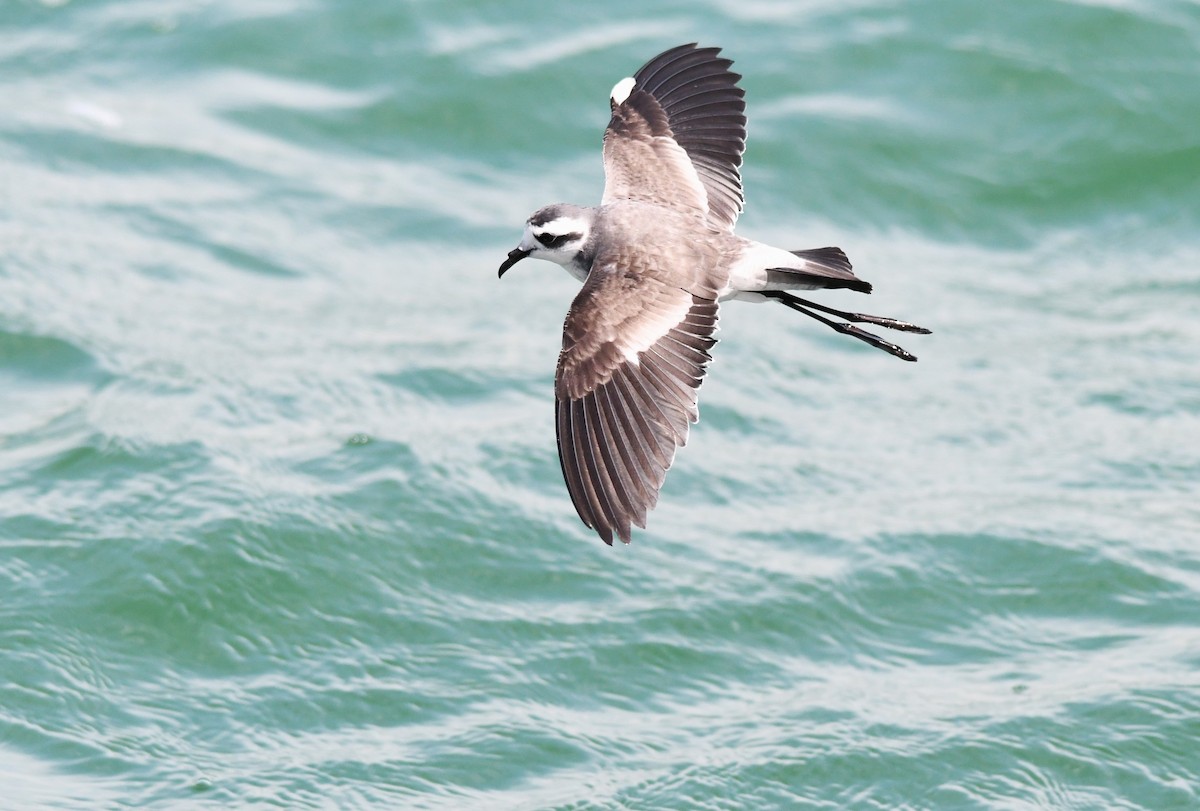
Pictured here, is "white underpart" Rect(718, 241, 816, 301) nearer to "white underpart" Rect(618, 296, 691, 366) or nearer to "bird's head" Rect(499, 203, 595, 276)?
"white underpart" Rect(618, 296, 691, 366)

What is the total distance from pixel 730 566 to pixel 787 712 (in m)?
1.20

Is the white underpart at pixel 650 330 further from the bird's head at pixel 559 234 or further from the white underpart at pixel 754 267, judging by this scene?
the bird's head at pixel 559 234

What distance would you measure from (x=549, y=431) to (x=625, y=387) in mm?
4870

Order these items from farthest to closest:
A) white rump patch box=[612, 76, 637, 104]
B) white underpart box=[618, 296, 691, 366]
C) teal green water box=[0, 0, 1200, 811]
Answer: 1. teal green water box=[0, 0, 1200, 811]
2. white rump patch box=[612, 76, 637, 104]
3. white underpart box=[618, 296, 691, 366]

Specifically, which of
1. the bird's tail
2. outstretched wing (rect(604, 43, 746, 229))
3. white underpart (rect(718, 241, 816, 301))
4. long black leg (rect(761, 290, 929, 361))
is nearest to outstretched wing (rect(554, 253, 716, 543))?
white underpart (rect(718, 241, 816, 301))

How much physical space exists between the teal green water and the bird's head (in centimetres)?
298

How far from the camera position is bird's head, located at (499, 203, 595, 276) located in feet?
23.2

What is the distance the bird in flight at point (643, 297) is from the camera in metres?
6.25

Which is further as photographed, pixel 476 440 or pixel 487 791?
pixel 476 440

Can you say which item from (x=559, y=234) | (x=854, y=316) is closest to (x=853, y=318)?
(x=854, y=316)

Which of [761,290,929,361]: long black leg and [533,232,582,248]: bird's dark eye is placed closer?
[533,232,582,248]: bird's dark eye

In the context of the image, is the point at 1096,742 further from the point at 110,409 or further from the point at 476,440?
the point at 110,409

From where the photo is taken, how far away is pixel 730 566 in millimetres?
10516

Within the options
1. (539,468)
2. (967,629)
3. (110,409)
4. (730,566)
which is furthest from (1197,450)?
(110,409)
